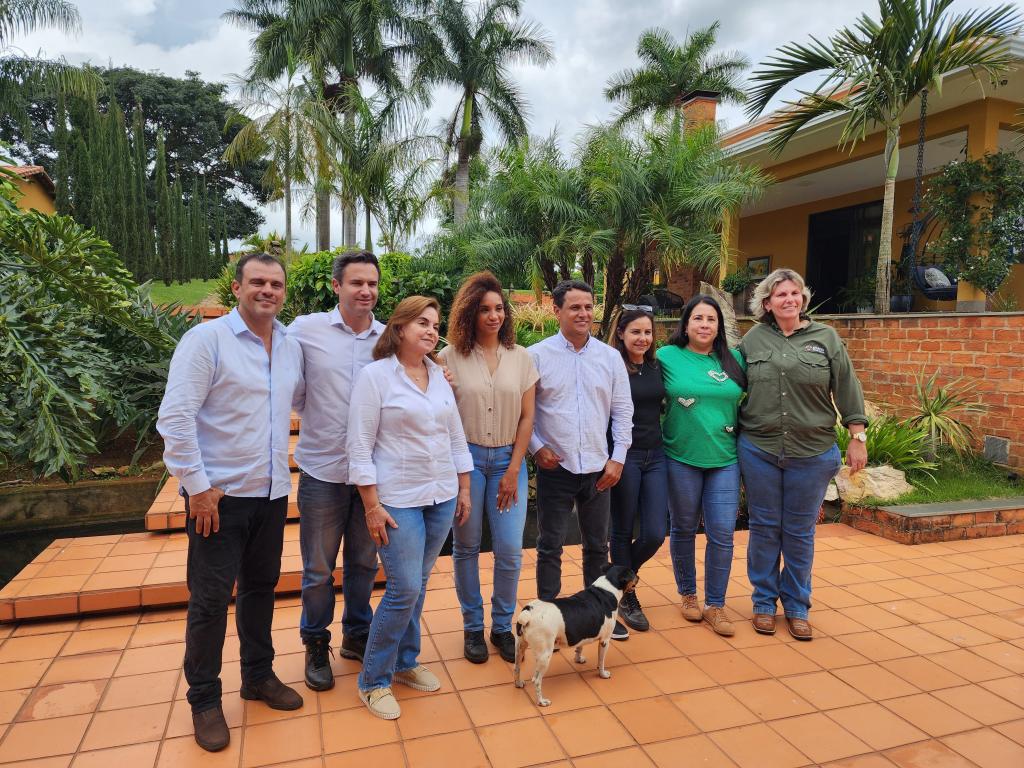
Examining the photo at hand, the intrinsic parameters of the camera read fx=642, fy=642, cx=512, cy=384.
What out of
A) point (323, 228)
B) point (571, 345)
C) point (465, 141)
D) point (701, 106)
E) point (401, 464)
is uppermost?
point (465, 141)

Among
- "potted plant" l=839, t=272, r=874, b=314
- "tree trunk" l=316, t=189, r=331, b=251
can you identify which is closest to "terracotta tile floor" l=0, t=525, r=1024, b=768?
"potted plant" l=839, t=272, r=874, b=314

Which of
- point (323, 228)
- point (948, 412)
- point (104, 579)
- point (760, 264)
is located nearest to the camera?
point (104, 579)

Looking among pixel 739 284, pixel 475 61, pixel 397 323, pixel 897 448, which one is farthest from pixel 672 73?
pixel 397 323

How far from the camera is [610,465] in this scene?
118 inches

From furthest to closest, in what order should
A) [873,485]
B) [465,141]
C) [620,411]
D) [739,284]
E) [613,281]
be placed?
[465,141] → [739,284] → [613,281] → [873,485] → [620,411]

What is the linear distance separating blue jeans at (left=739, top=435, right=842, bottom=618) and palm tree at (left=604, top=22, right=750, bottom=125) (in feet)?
61.6

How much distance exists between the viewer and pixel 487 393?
2.75 metres

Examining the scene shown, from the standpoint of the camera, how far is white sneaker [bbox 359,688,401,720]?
2502 millimetres

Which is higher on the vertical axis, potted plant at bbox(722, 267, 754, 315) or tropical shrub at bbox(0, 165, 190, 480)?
potted plant at bbox(722, 267, 754, 315)

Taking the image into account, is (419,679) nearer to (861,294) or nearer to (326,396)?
(326,396)

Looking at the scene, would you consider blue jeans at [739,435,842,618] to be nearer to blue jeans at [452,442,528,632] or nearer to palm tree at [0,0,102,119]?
blue jeans at [452,442,528,632]

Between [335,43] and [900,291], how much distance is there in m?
18.2

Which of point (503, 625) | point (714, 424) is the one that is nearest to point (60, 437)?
point (503, 625)

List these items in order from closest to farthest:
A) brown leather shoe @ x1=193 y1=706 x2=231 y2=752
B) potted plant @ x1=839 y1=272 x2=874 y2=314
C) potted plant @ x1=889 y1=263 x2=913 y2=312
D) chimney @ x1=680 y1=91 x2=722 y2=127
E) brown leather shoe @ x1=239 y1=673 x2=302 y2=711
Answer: brown leather shoe @ x1=193 y1=706 x2=231 y2=752 < brown leather shoe @ x1=239 y1=673 x2=302 y2=711 < potted plant @ x1=889 y1=263 x2=913 y2=312 < potted plant @ x1=839 y1=272 x2=874 y2=314 < chimney @ x1=680 y1=91 x2=722 y2=127
